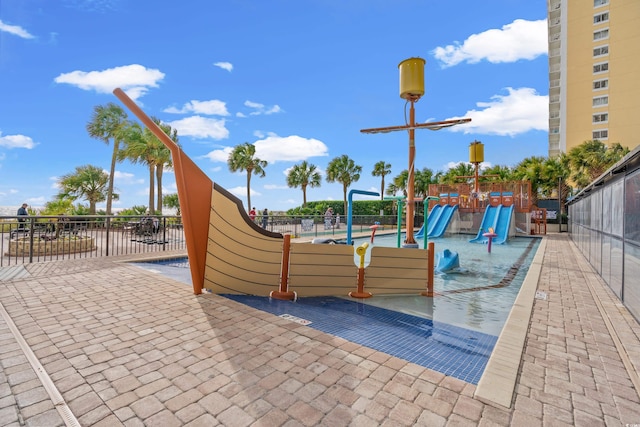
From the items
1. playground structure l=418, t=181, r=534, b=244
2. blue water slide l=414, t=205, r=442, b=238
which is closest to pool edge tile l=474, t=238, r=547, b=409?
playground structure l=418, t=181, r=534, b=244

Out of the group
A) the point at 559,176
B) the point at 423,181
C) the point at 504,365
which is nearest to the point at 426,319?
the point at 504,365

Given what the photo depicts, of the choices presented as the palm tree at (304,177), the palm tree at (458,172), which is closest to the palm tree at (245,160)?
the palm tree at (304,177)

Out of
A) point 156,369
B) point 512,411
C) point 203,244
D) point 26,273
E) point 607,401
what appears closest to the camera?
point 512,411

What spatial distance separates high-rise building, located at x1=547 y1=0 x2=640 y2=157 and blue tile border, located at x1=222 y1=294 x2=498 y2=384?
4655 cm

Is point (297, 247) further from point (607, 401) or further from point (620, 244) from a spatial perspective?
point (620, 244)

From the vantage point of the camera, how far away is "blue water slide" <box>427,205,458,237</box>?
18.2 metres

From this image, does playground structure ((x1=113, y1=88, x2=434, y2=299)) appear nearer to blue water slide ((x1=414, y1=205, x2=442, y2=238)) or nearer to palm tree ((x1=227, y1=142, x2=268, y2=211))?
blue water slide ((x1=414, y1=205, x2=442, y2=238))

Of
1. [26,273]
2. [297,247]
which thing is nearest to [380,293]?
[297,247]

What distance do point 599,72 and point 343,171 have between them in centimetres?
3370

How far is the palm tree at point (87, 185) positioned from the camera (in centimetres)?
2239

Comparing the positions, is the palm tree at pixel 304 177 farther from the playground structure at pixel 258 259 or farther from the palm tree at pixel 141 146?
the playground structure at pixel 258 259

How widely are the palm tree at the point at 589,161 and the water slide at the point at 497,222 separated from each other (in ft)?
25.3

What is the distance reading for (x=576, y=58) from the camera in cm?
4081

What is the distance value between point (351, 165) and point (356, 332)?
3884 centimetres
